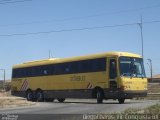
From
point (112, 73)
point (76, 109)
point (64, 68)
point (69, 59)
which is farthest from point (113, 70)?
point (76, 109)

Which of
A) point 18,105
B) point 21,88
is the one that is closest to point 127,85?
point 18,105

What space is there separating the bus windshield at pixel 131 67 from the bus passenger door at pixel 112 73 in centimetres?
41

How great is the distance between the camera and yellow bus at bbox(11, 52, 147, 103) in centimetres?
3130

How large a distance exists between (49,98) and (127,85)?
29.1 ft

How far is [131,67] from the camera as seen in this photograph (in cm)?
3169

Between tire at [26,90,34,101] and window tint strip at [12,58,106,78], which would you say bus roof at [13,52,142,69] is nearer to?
window tint strip at [12,58,106,78]

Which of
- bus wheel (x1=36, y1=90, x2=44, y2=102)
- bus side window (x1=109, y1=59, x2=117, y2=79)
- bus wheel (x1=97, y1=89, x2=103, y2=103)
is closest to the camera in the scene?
bus side window (x1=109, y1=59, x2=117, y2=79)

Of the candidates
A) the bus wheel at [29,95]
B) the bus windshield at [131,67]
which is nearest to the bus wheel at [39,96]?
the bus wheel at [29,95]

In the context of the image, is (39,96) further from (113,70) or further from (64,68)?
(113,70)

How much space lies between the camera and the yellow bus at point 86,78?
1232 inches

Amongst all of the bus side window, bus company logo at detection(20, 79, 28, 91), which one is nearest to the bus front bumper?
the bus side window

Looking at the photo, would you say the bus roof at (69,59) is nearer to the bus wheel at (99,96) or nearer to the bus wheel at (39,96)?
the bus wheel at (39,96)

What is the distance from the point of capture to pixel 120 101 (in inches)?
1264

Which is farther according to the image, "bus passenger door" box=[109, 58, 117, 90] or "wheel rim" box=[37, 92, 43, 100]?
"wheel rim" box=[37, 92, 43, 100]
